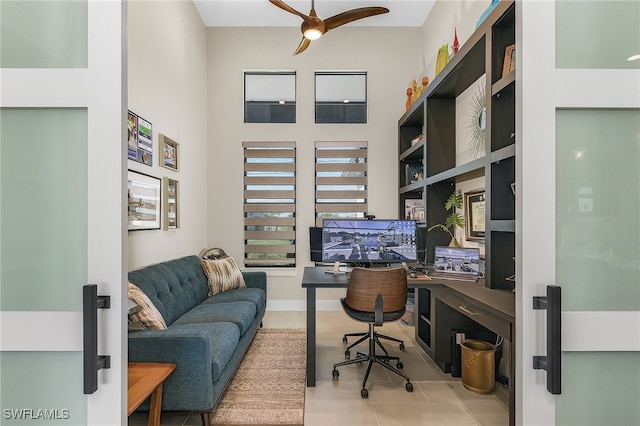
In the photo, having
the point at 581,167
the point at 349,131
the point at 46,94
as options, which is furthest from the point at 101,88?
the point at 349,131

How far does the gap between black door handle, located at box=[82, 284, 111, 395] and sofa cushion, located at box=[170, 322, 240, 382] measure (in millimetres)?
1354

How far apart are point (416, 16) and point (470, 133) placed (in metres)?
2.45

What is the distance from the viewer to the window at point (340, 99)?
5.11 m

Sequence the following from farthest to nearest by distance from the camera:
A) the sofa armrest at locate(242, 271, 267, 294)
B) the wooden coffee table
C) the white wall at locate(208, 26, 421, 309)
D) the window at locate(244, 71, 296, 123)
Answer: the window at locate(244, 71, 296, 123) → the white wall at locate(208, 26, 421, 309) → the sofa armrest at locate(242, 271, 267, 294) → the wooden coffee table

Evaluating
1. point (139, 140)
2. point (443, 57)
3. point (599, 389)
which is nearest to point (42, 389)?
point (599, 389)

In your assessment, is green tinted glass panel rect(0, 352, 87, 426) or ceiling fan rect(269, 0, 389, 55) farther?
ceiling fan rect(269, 0, 389, 55)

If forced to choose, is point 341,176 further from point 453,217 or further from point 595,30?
point 595,30

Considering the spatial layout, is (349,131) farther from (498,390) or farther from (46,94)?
(46,94)

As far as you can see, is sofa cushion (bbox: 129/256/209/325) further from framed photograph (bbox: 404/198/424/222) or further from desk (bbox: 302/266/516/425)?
framed photograph (bbox: 404/198/424/222)

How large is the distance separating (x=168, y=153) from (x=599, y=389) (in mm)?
3843

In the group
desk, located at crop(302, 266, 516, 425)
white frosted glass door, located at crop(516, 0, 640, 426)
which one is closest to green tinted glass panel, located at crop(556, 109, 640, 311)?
white frosted glass door, located at crop(516, 0, 640, 426)

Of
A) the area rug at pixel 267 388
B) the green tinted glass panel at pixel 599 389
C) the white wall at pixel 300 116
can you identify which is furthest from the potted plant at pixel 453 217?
the green tinted glass panel at pixel 599 389

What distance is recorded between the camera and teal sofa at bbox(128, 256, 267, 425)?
194 cm

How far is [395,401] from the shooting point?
2451mm
